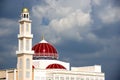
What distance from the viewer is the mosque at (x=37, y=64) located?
72.7 meters

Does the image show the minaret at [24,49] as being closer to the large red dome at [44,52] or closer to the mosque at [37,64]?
the mosque at [37,64]

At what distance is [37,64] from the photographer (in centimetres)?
7988

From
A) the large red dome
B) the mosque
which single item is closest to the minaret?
the mosque

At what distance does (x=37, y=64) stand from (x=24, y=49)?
7887 millimetres

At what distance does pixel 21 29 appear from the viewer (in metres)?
74.5

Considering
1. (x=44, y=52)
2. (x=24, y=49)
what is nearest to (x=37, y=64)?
(x=44, y=52)

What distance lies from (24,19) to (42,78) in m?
11.8

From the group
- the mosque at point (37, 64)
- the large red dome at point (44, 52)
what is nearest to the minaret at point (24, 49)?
the mosque at point (37, 64)

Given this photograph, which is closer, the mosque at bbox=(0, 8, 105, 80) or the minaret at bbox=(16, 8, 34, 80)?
the minaret at bbox=(16, 8, 34, 80)

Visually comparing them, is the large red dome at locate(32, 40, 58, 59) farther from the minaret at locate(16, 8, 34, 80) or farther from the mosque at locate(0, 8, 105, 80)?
the minaret at locate(16, 8, 34, 80)

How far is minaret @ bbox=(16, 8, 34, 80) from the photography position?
236ft

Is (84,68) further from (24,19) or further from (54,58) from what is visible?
(24,19)

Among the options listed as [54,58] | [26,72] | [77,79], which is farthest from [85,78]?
[26,72]

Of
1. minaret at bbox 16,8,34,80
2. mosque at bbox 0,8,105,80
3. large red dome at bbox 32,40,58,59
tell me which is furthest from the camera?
large red dome at bbox 32,40,58,59
